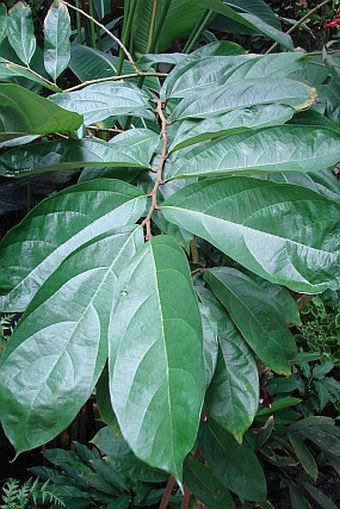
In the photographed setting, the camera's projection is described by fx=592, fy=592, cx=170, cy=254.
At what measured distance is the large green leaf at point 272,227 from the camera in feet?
1.33

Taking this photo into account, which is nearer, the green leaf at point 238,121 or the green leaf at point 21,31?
the green leaf at point 238,121

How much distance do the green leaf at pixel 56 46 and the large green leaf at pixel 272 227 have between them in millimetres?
347

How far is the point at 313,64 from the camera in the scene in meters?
0.76

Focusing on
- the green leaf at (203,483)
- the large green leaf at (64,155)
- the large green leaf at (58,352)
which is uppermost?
the large green leaf at (64,155)

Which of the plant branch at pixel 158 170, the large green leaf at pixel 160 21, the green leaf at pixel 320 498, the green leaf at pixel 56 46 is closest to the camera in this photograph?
the plant branch at pixel 158 170

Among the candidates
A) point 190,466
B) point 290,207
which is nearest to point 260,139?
point 290,207

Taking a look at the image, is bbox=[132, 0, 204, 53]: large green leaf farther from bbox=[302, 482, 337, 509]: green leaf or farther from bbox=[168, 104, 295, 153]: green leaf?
bbox=[302, 482, 337, 509]: green leaf

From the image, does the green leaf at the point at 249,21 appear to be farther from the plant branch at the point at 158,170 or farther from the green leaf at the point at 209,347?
the green leaf at the point at 209,347

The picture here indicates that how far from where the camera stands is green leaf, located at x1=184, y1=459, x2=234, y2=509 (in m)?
0.90

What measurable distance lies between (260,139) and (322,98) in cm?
33

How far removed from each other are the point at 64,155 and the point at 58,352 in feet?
0.73

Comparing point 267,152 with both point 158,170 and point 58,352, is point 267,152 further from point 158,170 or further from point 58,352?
point 58,352

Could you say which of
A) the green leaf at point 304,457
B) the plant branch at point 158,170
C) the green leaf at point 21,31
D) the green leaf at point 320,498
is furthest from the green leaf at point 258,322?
the green leaf at point 320,498

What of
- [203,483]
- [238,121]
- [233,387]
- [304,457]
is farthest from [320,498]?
[238,121]
